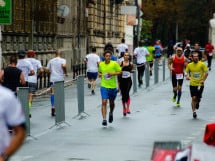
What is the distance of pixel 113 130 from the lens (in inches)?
720

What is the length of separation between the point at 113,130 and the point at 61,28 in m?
31.4

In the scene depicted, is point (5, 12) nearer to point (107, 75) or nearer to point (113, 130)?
point (107, 75)

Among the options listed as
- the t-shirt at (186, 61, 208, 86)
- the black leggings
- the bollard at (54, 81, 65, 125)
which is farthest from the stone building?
the bollard at (54, 81, 65, 125)

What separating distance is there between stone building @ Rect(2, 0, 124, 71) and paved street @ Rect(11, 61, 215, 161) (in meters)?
9.47

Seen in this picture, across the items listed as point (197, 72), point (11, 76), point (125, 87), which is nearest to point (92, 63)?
point (125, 87)

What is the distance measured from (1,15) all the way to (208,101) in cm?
894

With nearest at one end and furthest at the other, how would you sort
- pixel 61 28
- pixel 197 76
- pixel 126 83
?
1. pixel 197 76
2. pixel 126 83
3. pixel 61 28

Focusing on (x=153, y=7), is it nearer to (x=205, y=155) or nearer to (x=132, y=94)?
(x=132, y=94)

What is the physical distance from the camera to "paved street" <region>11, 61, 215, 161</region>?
14.1 m

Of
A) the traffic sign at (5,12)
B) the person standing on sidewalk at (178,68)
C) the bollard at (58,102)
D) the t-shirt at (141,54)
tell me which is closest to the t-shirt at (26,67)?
the traffic sign at (5,12)

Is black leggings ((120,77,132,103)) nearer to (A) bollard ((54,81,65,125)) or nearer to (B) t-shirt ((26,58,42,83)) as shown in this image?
(B) t-shirt ((26,58,42,83))

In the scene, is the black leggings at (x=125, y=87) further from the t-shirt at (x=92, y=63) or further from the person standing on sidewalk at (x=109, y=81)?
the t-shirt at (x=92, y=63)

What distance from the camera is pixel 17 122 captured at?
591cm

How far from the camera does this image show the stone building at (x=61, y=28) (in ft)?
123
